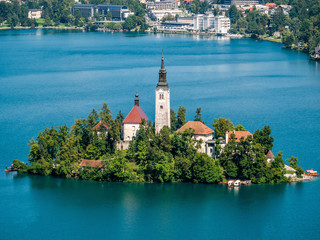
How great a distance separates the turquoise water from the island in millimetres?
880

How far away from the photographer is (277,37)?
154500 millimetres

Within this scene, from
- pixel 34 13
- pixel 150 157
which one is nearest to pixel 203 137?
pixel 150 157

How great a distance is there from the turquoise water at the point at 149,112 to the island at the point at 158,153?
0.88 metres

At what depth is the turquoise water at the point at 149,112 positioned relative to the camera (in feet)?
135

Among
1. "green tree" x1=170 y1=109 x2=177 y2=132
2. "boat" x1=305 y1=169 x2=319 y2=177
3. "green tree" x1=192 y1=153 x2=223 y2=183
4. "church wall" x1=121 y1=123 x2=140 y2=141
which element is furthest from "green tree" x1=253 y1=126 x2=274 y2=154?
"church wall" x1=121 y1=123 x2=140 y2=141

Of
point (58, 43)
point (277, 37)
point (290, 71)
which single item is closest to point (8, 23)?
point (58, 43)

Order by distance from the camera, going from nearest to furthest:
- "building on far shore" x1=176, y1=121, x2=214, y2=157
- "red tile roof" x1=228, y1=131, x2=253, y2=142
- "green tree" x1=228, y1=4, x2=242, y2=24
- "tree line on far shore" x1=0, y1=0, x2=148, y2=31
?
1. "red tile roof" x1=228, y1=131, x2=253, y2=142
2. "building on far shore" x1=176, y1=121, x2=214, y2=157
3. "green tree" x1=228, y1=4, x2=242, y2=24
4. "tree line on far shore" x1=0, y1=0, x2=148, y2=31

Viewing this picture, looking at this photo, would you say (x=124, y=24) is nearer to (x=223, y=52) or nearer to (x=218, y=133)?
(x=223, y=52)

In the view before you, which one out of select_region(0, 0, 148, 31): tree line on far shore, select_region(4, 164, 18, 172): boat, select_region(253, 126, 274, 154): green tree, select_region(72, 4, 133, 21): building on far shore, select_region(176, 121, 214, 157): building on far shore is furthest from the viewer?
select_region(72, 4, 133, 21): building on far shore

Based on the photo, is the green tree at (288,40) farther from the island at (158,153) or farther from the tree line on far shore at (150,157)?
the tree line on far shore at (150,157)

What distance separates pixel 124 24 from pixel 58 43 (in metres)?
41.2

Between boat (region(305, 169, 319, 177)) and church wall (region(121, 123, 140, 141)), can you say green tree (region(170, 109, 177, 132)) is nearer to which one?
church wall (region(121, 123, 140, 141))

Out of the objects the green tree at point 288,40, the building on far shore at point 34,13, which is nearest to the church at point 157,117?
the green tree at point 288,40

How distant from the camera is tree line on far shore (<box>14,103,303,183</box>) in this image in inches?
1796
